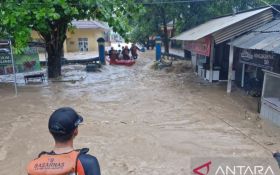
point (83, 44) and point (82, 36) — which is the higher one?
point (82, 36)

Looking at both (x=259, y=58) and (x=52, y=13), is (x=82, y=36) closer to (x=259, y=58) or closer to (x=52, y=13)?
(x=52, y=13)

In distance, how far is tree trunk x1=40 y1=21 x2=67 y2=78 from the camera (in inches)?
640

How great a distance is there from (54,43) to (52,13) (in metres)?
6.16

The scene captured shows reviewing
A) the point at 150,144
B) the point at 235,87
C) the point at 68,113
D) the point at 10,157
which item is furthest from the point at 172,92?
the point at 68,113

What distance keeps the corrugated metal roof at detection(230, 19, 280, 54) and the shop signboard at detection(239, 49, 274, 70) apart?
37cm

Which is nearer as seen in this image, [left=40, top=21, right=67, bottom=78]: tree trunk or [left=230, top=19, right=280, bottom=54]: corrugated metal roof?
[left=230, top=19, right=280, bottom=54]: corrugated metal roof

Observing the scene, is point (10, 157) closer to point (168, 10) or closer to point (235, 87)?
point (235, 87)

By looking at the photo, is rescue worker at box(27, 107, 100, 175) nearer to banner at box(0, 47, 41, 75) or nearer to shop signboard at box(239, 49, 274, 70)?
shop signboard at box(239, 49, 274, 70)

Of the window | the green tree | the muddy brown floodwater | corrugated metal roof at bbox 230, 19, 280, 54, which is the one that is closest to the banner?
the muddy brown floodwater

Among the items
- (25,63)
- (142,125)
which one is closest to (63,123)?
(142,125)

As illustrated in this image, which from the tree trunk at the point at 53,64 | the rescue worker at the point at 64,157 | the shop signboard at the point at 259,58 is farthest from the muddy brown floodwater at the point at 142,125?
the rescue worker at the point at 64,157

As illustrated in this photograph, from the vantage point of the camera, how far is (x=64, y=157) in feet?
7.15

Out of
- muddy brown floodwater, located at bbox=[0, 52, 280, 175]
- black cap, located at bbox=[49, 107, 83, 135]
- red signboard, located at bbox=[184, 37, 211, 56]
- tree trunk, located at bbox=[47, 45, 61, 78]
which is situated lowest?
muddy brown floodwater, located at bbox=[0, 52, 280, 175]

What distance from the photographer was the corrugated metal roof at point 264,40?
8.43 meters
